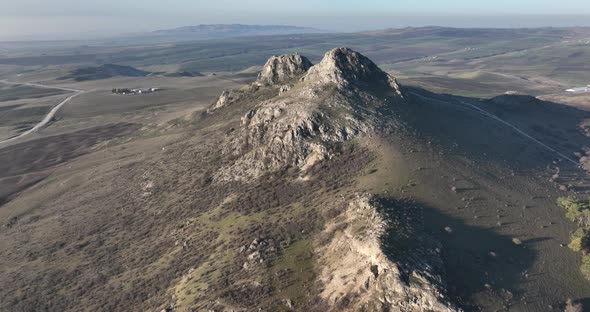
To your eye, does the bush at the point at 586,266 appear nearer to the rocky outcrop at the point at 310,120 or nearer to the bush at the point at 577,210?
the bush at the point at 577,210

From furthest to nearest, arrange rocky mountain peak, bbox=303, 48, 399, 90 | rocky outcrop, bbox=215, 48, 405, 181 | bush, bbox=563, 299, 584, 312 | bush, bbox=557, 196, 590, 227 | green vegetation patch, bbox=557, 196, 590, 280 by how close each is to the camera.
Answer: rocky mountain peak, bbox=303, 48, 399, 90
rocky outcrop, bbox=215, 48, 405, 181
bush, bbox=557, 196, 590, 227
green vegetation patch, bbox=557, 196, 590, 280
bush, bbox=563, 299, 584, 312

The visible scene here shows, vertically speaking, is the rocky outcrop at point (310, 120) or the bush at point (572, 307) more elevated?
the rocky outcrop at point (310, 120)

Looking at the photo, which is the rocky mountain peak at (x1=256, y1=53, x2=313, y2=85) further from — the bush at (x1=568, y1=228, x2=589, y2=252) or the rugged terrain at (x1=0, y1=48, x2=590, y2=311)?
the bush at (x1=568, y1=228, x2=589, y2=252)

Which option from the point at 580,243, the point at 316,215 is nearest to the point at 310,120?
the point at 316,215

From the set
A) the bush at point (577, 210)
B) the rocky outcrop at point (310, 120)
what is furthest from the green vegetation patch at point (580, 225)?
the rocky outcrop at point (310, 120)

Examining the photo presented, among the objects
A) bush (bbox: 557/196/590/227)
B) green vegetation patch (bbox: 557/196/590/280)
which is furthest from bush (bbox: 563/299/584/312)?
bush (bbox: 557/196/590/227)

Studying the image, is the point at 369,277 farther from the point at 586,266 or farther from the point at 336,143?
the point at 336,143

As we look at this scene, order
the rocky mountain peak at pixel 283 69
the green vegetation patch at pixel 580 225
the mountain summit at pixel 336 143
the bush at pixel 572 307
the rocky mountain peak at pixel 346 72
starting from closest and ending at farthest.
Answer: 1. the mountain summit at pixel 336 143
2. the bush at pixel 572 307
3. the green vegetation patch at pixel 580 225
4. the rocky mountain peak at pixel 346 72
5. the rocky mountain peak at pixel 283 69

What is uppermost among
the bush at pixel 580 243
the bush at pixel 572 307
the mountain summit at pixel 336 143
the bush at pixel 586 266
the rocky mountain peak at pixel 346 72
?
the rocky mountain peak at pixel 346 72
